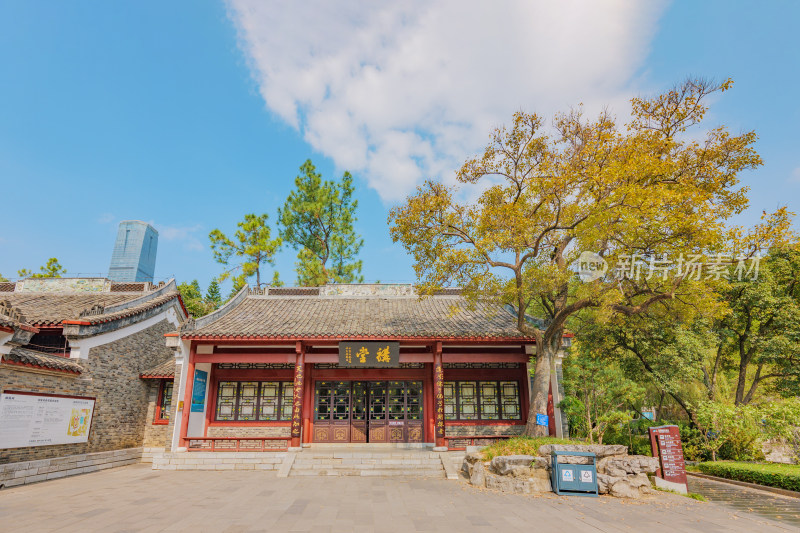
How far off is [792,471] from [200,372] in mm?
14993

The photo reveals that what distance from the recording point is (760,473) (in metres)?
9.37

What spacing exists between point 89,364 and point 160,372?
7.08 feet

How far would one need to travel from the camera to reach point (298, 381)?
11422mm

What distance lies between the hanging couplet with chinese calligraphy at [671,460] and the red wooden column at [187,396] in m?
11.6

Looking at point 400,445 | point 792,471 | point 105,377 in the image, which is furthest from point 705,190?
point 105,377

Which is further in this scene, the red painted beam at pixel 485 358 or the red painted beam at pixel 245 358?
the red painted beam at pixel 485 358

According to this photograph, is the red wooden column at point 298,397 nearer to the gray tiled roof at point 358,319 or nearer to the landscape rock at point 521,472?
the gray tiled roof at point 358,319

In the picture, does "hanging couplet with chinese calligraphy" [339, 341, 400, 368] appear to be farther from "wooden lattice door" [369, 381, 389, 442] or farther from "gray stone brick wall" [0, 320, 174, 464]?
"gray stone brick wall" [0, 320, 174, 464]

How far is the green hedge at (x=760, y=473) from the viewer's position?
28.6ft

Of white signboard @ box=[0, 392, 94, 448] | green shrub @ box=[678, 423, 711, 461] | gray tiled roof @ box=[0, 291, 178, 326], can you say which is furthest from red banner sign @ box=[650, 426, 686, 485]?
gray tiled roof @ box=[0, 291, 178, 326]

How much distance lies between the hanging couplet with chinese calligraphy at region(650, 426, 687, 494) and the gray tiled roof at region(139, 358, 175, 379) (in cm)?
1295

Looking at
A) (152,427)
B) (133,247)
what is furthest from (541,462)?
(133,247)

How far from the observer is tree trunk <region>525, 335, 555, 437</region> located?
1020 centimetres

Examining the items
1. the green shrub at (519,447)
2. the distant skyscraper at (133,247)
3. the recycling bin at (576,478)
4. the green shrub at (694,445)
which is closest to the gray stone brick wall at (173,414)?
the green shrub at (519,447)
